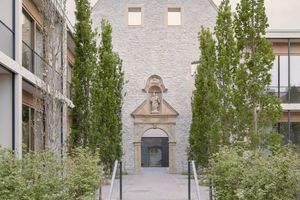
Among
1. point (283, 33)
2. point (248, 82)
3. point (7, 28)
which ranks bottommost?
point (248, 82)

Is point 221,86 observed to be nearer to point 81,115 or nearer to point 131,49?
point 81,115

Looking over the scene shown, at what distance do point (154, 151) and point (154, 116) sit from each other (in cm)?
980

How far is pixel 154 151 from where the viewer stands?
43312 mm

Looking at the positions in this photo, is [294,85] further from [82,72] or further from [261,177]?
[261,177]

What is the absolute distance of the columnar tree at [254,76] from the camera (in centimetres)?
1791

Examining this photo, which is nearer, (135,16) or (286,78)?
(286,78)

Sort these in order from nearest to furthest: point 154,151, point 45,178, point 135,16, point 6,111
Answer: point 45,178
point 6,111
point 135,16
point 154,151

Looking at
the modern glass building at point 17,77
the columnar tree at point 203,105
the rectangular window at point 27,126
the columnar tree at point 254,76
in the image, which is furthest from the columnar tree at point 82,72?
the columnar tree at point 254,76

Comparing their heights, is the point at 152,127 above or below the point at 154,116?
below

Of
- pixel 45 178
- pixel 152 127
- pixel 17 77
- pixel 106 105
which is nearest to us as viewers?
pixel 45 178

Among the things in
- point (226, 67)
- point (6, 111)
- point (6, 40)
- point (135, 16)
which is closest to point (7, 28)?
point (6, 40)

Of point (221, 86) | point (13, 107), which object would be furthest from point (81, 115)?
point (13, 107)

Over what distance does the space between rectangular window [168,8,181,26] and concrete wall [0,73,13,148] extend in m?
20.5

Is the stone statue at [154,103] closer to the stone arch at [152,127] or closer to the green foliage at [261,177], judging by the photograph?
the stone arch at [152,127]
